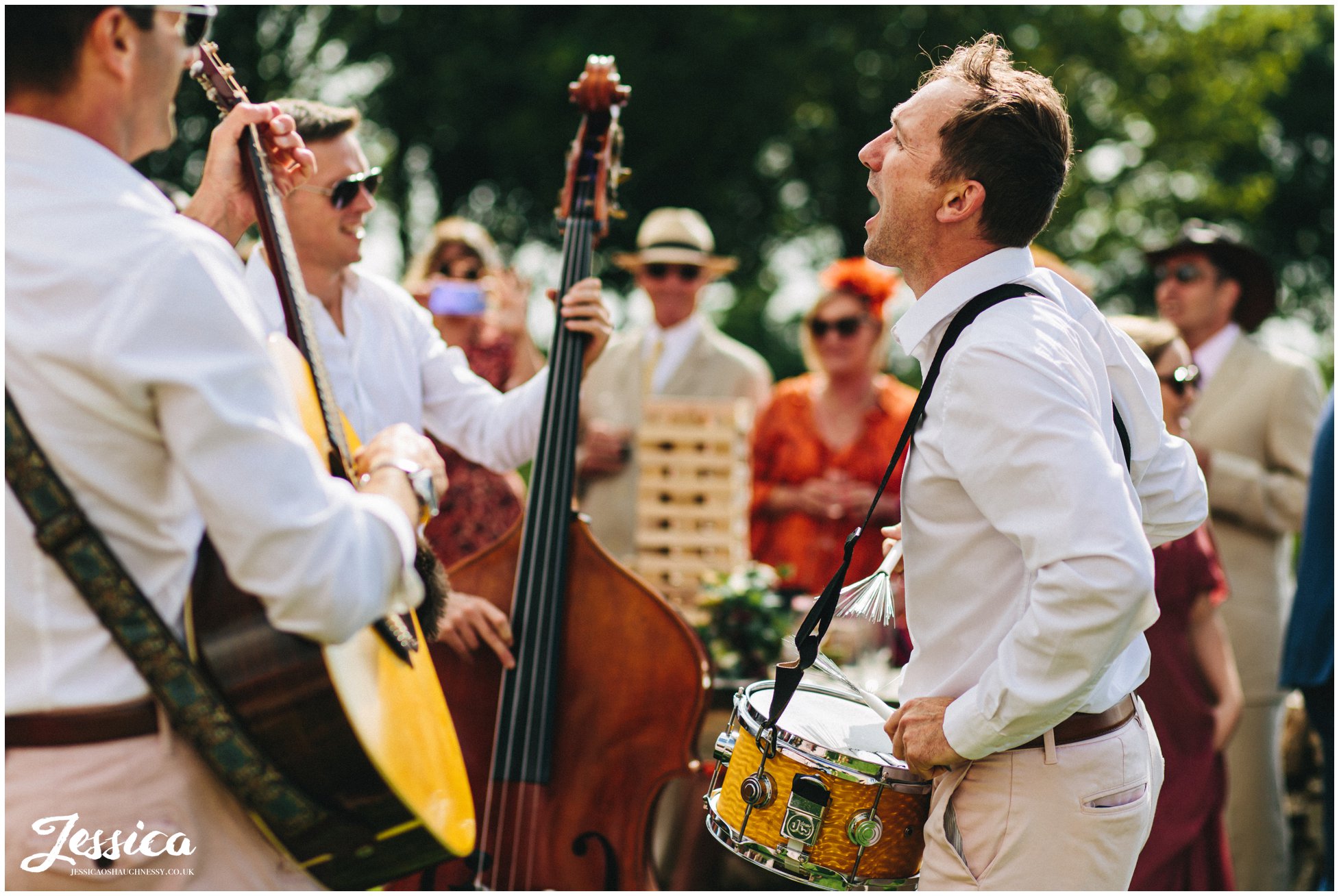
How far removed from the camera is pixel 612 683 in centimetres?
329

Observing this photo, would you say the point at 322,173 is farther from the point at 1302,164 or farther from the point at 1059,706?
the point at 1302,164

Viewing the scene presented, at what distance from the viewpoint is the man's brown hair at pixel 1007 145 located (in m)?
2.43

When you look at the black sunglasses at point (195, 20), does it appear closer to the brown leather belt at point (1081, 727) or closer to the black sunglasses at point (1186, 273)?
the brown leather belt at point (1081, 727)

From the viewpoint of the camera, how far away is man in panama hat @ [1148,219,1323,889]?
540 centimetres

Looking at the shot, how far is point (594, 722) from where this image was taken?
3270 mm

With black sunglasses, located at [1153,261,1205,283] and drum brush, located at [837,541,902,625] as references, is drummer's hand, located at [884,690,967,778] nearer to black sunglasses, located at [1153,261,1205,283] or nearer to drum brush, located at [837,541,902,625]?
drum brush, located at [837,541,902,625]

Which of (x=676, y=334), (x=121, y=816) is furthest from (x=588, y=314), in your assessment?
(x=676, y=334)

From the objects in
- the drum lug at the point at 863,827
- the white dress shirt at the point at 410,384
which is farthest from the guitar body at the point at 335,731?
the white dress shirt at the point at 410,384

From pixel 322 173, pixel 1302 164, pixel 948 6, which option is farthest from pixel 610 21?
pixel 1302 164

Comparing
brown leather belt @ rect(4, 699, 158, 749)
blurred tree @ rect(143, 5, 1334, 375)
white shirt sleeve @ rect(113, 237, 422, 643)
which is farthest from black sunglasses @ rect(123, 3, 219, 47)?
blurred tree @ rect(143, 5, 1334, 375)

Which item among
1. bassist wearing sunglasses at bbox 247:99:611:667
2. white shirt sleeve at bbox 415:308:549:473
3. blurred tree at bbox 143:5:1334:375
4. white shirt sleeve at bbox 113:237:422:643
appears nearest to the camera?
white shirt sleeve at bbox 113:237:422:643

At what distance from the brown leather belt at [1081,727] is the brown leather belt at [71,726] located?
1.54m

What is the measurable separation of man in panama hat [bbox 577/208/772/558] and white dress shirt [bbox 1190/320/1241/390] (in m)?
2.30

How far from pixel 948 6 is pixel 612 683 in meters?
17.1
